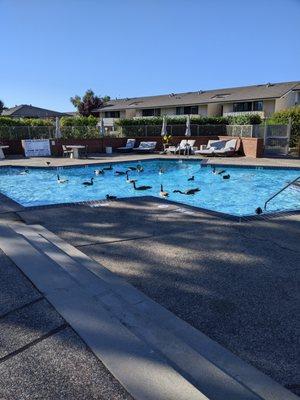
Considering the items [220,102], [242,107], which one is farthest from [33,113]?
[242,107]

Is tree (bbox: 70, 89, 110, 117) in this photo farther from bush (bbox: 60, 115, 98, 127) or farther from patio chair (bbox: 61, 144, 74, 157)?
patio chair (bbox: 61, 144, 74, 157)

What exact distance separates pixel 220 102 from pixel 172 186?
97.7 ft

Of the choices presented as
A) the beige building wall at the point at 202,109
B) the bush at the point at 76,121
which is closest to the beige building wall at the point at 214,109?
the beige building wall at the point at 202,109

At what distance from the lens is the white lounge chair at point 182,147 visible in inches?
900

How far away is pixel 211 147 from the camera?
2288 cm

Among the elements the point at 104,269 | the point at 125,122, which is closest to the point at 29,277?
the point at 104,269

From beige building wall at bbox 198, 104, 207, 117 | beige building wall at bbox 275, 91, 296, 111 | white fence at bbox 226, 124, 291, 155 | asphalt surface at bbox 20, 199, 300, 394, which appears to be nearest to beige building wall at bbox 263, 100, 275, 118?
beige building wall at bbox 275, 91, 296, 111

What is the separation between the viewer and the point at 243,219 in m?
6.97

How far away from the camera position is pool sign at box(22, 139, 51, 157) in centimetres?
2184

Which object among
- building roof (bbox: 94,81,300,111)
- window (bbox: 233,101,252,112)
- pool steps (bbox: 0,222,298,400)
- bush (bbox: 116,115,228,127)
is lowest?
pool steps (bbox: 0,222,298,400)

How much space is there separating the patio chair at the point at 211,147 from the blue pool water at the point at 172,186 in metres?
3.03

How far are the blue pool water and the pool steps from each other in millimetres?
7793

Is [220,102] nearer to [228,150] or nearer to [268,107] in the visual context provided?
[268,107]

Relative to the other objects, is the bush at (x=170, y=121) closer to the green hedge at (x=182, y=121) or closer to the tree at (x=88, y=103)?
the green hedge at (x=182, y=121)
